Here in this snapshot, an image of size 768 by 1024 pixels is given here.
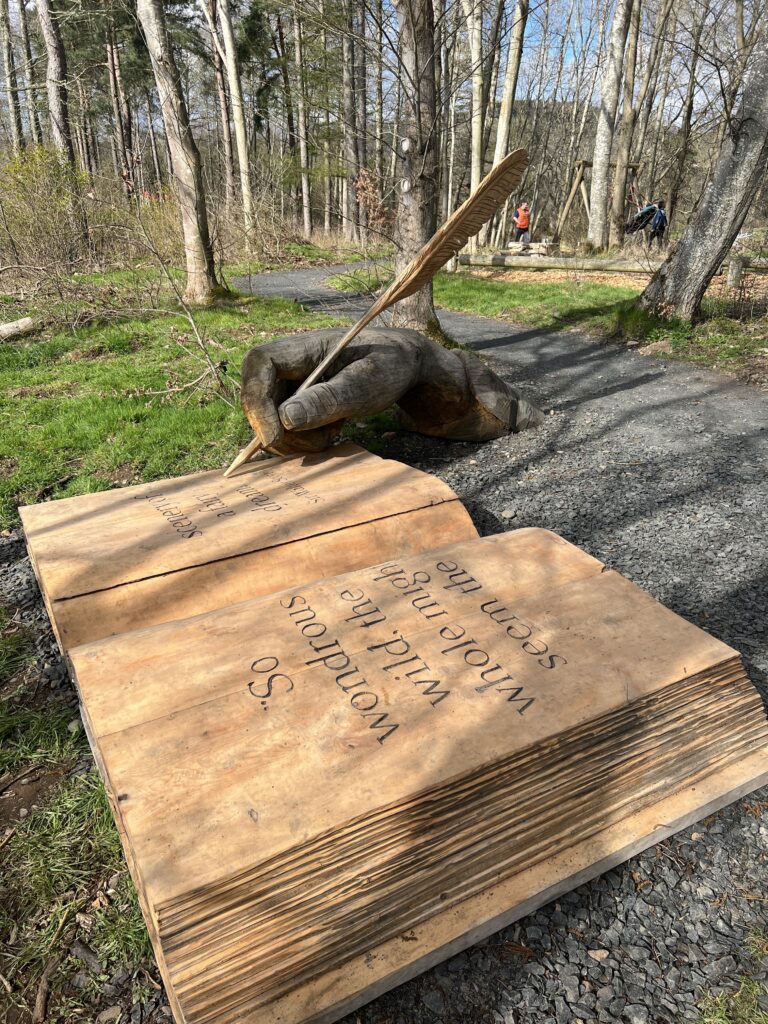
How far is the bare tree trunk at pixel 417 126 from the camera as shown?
5879 millimetres

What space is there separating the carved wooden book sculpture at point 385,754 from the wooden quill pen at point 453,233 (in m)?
1.51

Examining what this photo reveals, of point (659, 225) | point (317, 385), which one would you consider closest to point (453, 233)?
point (317, 385)

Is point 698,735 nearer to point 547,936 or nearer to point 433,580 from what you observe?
point 547,936

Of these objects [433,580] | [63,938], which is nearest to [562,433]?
[433,580]

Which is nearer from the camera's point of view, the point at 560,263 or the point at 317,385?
the point at 317,385

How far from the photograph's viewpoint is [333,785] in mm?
1378

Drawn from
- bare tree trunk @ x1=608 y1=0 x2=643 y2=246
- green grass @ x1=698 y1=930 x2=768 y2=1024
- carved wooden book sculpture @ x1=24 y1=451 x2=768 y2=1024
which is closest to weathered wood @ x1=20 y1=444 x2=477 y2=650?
carved wooden book sculpture @ x1=24 y1=451 x2=768 y2=1024

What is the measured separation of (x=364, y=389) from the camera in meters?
3.46

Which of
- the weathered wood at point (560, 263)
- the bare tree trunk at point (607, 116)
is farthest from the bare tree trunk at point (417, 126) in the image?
the bare tree trunk at point (607, 116)

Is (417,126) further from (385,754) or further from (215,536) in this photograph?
(385,754)

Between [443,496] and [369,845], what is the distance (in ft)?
6.36

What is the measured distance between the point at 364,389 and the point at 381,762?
238 cm

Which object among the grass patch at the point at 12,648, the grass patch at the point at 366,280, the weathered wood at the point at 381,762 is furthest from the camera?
the grass patch at the point at 366,280

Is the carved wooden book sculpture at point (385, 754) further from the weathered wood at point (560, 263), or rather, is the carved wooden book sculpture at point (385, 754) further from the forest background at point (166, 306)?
the weathered wood at point (560, 263)
